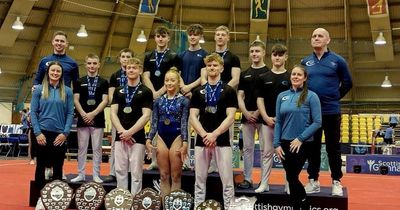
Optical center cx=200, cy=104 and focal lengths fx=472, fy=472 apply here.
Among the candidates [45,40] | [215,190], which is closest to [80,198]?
[215,190]

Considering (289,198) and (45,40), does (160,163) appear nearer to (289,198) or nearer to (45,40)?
(289,198)

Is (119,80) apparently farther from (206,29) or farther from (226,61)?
(206,29)

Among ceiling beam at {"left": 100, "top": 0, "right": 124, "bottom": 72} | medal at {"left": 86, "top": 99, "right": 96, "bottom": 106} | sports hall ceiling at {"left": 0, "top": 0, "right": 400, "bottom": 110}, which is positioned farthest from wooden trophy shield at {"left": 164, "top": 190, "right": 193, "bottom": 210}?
ceiling beam at {"left": 100, "top": 0, "right": 124, "bottom": 72}

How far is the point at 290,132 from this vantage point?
182 inches

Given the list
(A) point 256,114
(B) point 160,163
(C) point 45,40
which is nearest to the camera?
Result: (B) point 160,163

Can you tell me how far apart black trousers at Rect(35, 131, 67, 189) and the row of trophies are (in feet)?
1.23

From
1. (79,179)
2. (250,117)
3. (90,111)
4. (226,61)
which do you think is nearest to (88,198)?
(79,179)

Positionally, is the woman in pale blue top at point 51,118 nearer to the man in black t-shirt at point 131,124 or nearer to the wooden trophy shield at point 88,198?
the wooden trophy shield at point 88,198

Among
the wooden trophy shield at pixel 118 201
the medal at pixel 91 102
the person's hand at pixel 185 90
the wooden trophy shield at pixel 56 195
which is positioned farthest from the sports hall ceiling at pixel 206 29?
the wooden trophy shield at pixel 118 201

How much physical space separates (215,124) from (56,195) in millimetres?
1840

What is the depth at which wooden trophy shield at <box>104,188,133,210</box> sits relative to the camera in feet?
16.1

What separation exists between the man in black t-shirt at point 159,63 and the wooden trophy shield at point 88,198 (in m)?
1.38

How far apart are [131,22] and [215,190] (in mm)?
18693

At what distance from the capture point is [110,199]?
493 cm
